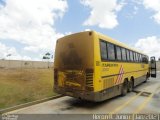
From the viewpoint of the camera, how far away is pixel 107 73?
9.88m

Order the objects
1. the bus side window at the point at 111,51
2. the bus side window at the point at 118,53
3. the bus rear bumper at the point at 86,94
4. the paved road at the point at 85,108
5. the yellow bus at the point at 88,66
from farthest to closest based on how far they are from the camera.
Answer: the bus side window at the point at 118,53, the bus side window at the point at 111,51, the yellow bus at the point at 88,66, the bus rear bumper at the point at 86,94, the paved road at the point at 85,108

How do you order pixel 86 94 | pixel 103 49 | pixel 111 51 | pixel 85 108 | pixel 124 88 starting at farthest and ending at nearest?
pixel 124 88 → pixel 111 51 → pixel 103 49 → pixel 85 108 → pixel 86 94

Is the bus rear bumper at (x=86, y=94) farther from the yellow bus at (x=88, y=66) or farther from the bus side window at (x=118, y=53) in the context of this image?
the bus side window at (x=118, y=53)

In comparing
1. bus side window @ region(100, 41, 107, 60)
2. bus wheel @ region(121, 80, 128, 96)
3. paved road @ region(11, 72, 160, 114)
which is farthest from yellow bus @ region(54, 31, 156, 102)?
bus wheel @ region(121, 80, 128, 96)

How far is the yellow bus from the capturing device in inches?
349


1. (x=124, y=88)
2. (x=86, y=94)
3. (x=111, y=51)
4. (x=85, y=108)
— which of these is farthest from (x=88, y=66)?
(x=124, y=88)

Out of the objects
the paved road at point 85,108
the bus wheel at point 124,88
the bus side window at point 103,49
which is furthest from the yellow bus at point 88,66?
the bus wheel at point 124,88

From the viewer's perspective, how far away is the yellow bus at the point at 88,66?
349 inches

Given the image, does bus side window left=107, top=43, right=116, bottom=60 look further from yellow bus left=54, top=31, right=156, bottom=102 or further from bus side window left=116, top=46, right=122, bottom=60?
bus side window left=116, top=46, right=122, bottom=60

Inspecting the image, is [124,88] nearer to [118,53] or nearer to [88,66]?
[118,53]

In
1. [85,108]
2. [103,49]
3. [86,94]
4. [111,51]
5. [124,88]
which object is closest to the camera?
[86,94]

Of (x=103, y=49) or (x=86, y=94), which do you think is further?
(x=103, y=49)

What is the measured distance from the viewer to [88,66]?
890cm

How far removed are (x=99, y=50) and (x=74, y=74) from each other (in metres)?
1.58
